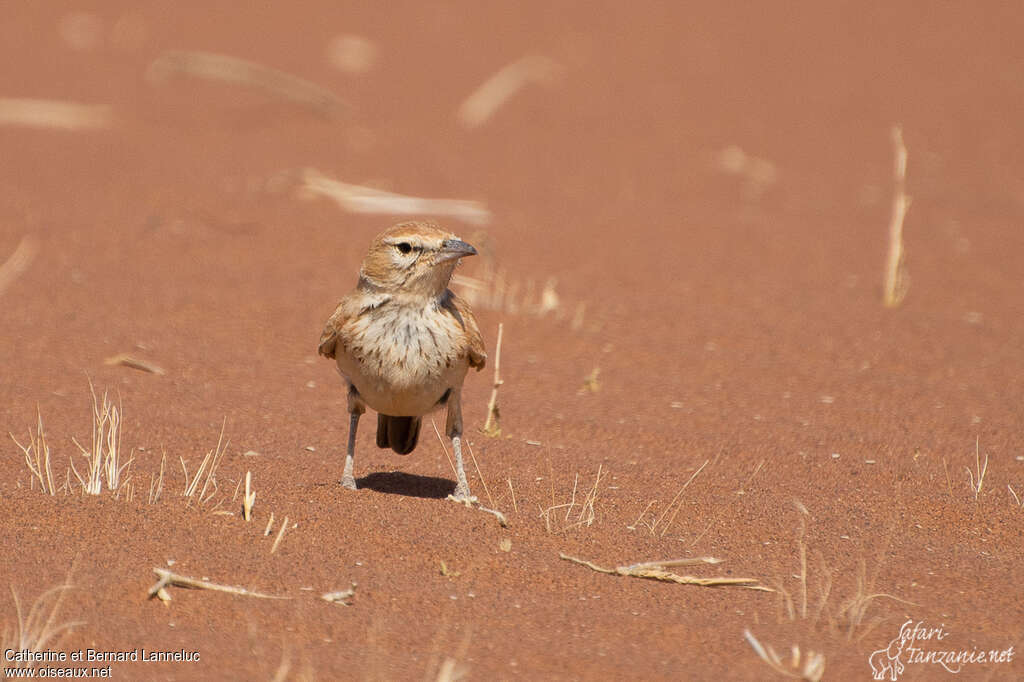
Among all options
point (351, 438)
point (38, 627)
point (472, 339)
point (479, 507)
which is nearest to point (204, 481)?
point (351, 438)

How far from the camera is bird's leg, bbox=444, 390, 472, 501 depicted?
5.89 m

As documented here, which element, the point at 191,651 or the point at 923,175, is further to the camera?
the point at 923,175

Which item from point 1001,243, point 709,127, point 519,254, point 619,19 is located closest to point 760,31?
point 619,19

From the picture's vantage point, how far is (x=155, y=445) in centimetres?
671

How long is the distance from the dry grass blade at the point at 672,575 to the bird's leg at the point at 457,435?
972 millimetres

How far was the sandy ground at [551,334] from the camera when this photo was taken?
4.64 metres

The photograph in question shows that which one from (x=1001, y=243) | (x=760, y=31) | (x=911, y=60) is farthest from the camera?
(x=760, y=31)

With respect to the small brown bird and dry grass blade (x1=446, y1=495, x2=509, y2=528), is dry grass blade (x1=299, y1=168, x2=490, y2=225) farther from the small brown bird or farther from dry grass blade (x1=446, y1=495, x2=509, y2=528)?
dry grass blade (x1=446, y1=495, x2=509, y2=528)

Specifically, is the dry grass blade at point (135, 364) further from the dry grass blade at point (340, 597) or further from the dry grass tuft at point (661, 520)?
the dry grass blade at point (340, 597)

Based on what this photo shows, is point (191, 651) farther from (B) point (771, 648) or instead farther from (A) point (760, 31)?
(A) point (760, 31)

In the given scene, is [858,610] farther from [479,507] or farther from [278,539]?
[278,539]

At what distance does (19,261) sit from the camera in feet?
33.2

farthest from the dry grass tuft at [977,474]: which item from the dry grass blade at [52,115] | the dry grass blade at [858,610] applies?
the dry grass blade at [52,115]

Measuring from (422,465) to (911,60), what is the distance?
14.1m
